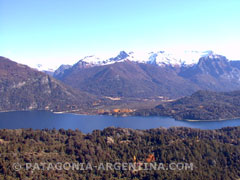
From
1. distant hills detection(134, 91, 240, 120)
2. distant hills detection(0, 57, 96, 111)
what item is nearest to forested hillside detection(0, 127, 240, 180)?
distant hills detection(134, 91, 240, 120)

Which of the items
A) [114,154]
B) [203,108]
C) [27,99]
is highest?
[27,99]

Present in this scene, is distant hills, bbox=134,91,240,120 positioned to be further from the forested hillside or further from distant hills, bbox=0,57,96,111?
the forested hillside

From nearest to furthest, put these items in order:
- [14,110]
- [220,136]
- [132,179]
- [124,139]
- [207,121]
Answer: [132,179] → [124,139] → [220,136] → [207,121] → [14,110]

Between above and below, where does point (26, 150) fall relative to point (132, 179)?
above

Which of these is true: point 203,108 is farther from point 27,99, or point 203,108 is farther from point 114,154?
point 114,154

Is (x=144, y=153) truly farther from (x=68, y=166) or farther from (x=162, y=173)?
(x=68, y=166)

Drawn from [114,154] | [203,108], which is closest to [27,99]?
[203,108]

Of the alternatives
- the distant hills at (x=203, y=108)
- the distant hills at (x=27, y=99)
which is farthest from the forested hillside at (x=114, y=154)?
the distant hills at (x=27, y=99)

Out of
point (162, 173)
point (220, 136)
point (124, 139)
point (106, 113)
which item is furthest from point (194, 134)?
point (106, 113)
